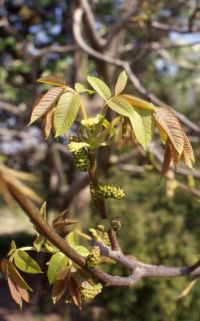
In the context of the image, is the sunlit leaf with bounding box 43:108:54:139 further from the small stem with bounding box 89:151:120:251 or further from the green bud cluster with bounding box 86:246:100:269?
the green bud cluster with bounding box 86:246:100:269

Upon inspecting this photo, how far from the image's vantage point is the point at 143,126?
2.91 feet

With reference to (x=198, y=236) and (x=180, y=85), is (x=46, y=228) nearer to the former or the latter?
(x=198, y=236)

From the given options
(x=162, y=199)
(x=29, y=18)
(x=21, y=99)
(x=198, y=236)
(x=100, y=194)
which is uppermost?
(x=100, y=194)

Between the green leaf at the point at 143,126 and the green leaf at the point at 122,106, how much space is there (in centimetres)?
1

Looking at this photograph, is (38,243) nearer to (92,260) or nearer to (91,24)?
(92,260)

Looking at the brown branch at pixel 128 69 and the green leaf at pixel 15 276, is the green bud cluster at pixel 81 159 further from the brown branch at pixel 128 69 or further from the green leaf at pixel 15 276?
the brown branch at pixel 128 69

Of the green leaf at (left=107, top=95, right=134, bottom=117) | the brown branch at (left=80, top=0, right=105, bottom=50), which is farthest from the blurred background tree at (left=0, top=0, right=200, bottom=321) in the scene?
the green leaf at (left=107, top=95, right=134, bottom=117)

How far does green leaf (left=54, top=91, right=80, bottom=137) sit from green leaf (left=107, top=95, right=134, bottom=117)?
0.22 feet

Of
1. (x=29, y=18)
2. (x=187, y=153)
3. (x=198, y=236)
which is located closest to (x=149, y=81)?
(x=29, y=18)

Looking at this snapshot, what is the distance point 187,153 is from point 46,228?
39 centimetres

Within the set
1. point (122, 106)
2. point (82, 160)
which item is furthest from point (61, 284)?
point (122, 106)

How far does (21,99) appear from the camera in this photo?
621 centimetres

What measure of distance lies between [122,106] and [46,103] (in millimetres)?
156

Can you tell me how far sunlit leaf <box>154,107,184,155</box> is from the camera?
2.89ft
